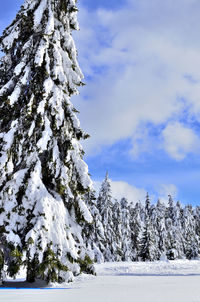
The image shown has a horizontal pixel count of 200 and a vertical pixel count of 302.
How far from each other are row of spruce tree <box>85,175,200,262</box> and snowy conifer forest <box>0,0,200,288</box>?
14.6 meters

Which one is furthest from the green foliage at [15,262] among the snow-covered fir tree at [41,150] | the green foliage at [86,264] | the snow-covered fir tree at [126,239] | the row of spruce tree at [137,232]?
the snow-covered fir tree at [126,239]

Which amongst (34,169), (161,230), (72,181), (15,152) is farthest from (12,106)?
(161,230)

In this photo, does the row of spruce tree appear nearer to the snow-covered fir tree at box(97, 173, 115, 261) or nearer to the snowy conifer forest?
→ the snow-covered fir tree at box(97, 173, 115, 261)

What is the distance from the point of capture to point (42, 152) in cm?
1021

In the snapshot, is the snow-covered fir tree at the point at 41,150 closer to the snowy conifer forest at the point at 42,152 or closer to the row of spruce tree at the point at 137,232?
the snowy conifer forest at the point at 42,152

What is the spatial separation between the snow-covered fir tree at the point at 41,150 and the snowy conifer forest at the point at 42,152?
0.03 metres

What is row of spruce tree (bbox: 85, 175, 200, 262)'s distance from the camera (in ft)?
130

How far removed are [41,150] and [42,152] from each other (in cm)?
31

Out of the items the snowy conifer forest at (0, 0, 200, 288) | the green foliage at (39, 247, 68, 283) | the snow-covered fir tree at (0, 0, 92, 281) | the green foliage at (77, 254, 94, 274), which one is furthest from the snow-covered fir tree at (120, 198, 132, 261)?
the green foliage at (39, 247, 68, 283)

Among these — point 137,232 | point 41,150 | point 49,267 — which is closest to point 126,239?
point 137,232

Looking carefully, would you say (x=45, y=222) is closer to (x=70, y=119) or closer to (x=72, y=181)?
(x=72, y=181)

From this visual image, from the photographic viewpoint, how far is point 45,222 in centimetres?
880

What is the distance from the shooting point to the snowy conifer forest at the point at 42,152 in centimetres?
868

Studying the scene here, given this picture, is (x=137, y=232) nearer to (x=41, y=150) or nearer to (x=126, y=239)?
(x=126, y=239)
